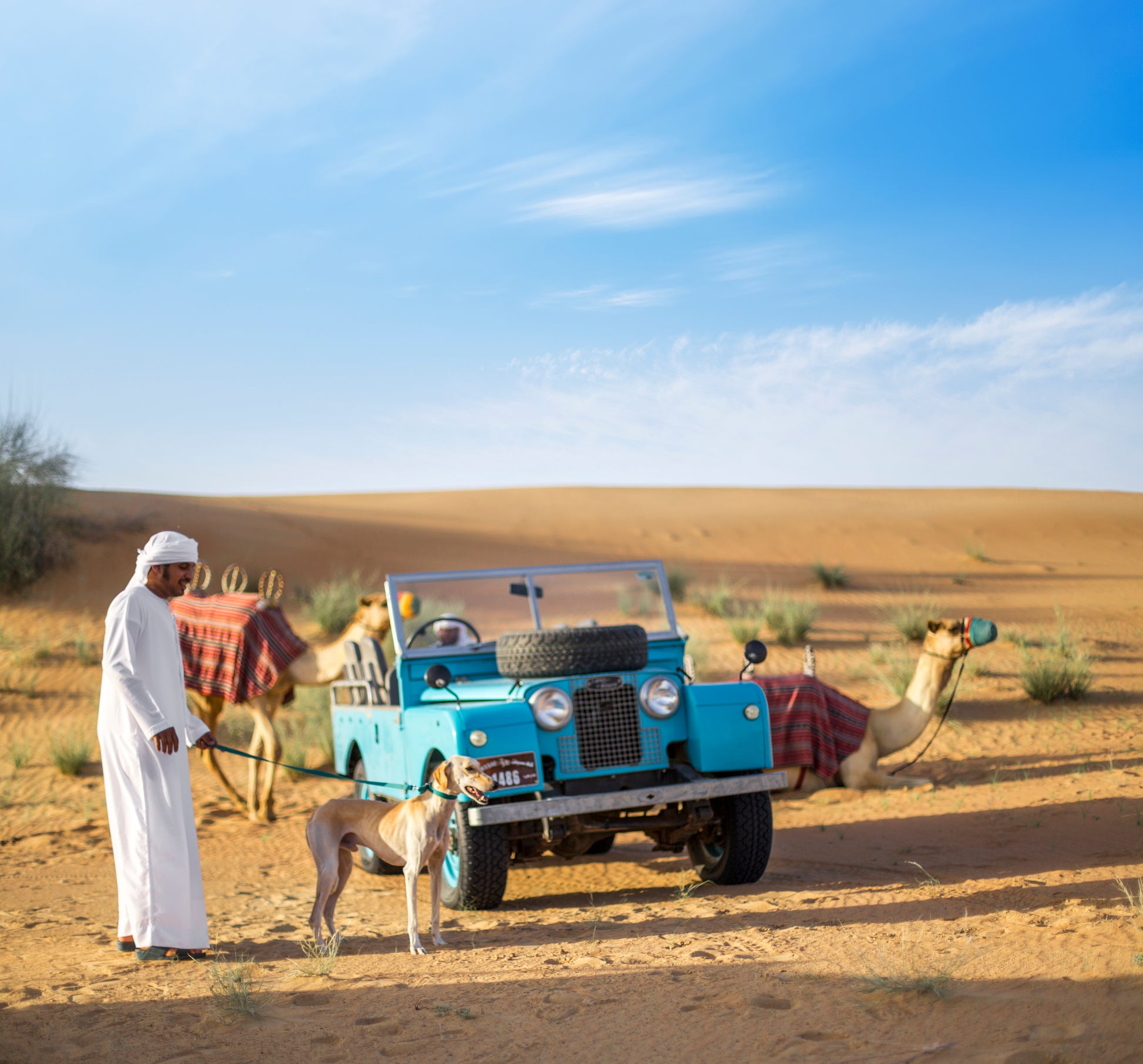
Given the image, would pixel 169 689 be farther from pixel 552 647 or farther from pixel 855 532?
pixel 855 532

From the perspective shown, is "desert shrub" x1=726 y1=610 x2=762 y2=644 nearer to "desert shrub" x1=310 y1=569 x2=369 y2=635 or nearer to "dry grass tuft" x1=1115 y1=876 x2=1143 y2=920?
"desert shrub" x1=310 y1=569 x2=369 y2=635

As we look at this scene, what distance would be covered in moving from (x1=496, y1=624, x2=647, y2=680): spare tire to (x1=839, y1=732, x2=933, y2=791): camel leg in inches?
162

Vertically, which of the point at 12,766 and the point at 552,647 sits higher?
the point at 552,647

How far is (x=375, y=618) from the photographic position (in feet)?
35.3

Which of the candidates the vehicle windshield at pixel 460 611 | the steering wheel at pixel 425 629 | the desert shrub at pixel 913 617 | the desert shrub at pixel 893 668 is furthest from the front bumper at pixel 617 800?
the desert shrub at pixel 913 617

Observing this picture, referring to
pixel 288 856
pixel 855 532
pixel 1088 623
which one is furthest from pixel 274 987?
pixel 855 532

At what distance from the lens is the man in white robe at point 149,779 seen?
6027mm

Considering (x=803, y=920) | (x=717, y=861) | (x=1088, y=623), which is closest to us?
(x=803, y=920)

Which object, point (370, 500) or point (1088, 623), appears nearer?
point (1088, 623)

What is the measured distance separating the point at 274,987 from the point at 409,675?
2.79 meters

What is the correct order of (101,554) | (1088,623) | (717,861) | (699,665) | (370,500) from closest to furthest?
(717,861), (699,665), (1088,623), (101,554), (370,500)

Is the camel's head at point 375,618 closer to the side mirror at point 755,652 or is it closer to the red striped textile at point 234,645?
the red striped textile at point 234,645

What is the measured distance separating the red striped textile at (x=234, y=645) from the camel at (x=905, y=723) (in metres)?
5.07

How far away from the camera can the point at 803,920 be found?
20.5 feet
